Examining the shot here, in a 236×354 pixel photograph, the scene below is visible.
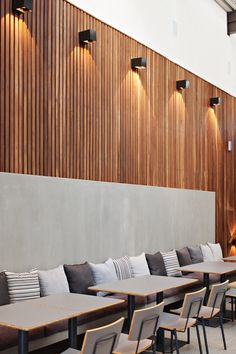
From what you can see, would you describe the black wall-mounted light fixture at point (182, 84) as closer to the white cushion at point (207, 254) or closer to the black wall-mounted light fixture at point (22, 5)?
the white cushion at point (207, 254)

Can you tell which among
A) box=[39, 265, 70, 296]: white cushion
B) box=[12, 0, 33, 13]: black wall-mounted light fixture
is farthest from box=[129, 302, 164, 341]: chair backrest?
box=[12, 0, 33, 13]: black wall-mounted light fixture

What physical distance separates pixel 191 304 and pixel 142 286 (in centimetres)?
74

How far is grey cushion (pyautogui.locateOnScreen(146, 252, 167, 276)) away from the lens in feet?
26.6

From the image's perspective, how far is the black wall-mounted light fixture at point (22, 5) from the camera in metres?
5.98

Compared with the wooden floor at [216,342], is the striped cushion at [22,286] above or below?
above

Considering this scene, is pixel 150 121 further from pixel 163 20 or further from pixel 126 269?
pixel 126 269

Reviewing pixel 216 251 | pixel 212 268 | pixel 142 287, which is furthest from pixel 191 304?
pixel 216 251

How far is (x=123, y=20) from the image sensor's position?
27.0 ft

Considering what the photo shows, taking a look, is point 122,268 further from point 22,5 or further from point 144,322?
point 22,5

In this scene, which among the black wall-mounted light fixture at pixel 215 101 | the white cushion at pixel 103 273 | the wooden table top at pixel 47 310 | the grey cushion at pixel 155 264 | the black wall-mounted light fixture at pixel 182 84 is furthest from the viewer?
the black wall-mounted light fixture at pixel 215 101

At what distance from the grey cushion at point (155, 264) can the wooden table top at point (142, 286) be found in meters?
1.58

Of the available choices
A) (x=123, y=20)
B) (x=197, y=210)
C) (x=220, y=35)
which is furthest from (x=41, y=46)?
(x=220, y=35)

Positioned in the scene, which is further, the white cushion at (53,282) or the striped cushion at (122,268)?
the striped cushion at (122,268)

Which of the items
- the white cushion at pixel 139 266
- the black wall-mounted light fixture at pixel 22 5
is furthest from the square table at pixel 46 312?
the black wall-mounted light fixture at pixel 22 5
